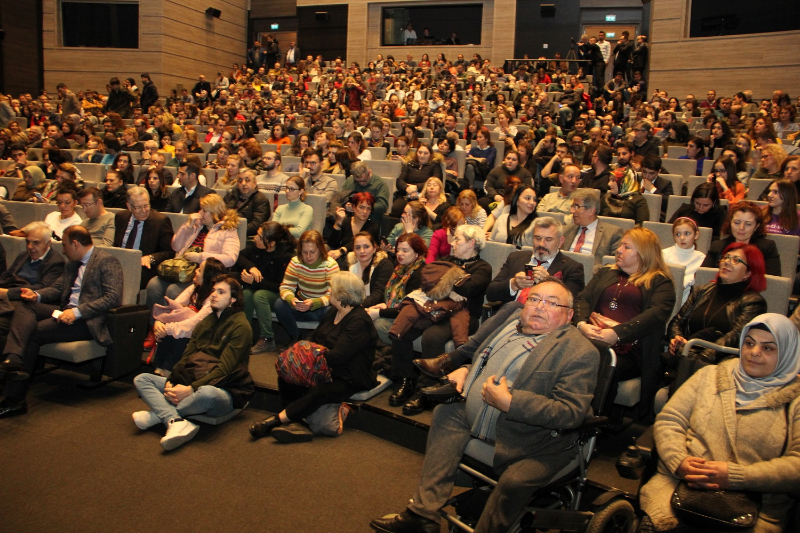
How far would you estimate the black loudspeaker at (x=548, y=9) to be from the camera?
15188 millimetres

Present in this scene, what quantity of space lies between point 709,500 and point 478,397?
79cm

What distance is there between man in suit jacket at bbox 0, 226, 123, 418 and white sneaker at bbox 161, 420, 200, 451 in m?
0.90

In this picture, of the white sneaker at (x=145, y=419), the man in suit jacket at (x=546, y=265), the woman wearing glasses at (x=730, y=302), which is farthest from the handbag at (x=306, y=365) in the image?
the woman wearing glasses at (x=730, y=302)

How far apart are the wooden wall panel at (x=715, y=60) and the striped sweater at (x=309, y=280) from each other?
378 inches

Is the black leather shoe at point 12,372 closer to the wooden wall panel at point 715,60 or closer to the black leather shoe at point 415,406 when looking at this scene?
the black leather shoe at point 415,406

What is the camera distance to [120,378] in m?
3.75

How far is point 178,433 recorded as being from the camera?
291cm

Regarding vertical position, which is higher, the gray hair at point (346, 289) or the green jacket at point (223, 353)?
the gray hair at point (346, 289)

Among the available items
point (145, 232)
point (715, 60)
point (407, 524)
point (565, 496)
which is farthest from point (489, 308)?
point (715, 60)

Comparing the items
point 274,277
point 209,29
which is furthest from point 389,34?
point 274,277

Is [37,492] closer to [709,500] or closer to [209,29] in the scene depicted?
[709,500]

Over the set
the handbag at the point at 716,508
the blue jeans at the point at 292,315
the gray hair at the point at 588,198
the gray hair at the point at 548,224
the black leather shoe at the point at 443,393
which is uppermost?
the gray hair at the point at 588,198

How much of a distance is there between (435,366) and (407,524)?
0.61 m

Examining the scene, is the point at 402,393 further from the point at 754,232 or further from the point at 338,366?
the point at 754,232
